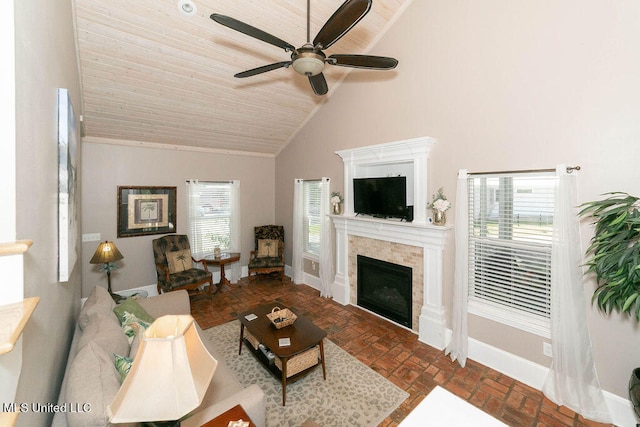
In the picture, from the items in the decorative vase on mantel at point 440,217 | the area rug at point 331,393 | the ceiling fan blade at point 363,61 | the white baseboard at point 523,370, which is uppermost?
the ceiling fan blade at point 363,61

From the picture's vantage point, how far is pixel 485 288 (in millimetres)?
A: 3039

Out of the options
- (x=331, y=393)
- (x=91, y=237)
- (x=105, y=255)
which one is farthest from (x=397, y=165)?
(x=91, y=237)

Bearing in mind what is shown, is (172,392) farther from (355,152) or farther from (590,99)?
(355,152)

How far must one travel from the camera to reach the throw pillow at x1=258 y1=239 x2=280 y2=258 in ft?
19.0

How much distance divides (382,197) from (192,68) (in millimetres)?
3120

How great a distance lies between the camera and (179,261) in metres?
4.79

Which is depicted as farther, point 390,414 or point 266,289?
point 266,289

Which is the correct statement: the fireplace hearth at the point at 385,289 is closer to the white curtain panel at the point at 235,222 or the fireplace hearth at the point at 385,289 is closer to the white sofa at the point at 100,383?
the white sofa at the point at 100,383

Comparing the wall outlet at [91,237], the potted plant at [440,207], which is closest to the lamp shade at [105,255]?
the wall outlet at [91,237]

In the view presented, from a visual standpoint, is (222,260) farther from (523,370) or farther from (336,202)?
(523,370)

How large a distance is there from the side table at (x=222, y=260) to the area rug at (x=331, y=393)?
7.14 ft

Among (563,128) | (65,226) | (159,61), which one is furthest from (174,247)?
(563,128)

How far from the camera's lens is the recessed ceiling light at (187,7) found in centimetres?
271

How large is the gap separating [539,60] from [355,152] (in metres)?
2.33
